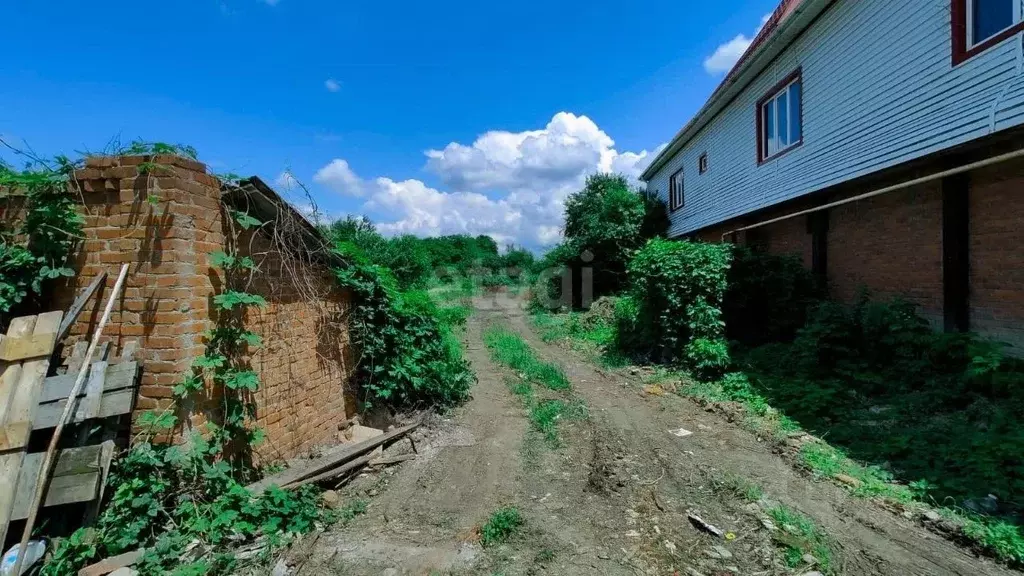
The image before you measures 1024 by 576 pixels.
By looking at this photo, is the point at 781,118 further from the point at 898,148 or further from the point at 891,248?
the point at 891,248

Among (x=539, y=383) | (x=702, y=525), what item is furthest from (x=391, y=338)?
(x=702, y=525)

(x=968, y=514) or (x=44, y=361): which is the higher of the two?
(x=44, y=361)

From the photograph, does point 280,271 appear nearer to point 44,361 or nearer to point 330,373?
point 330,373

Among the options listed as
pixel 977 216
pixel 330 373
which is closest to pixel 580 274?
pixel 977 216

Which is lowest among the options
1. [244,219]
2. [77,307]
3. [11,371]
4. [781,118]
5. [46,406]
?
[46,406]

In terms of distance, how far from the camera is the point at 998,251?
5547 mm

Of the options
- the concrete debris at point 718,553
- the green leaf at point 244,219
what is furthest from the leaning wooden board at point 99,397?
the concrete debris at point 718,553

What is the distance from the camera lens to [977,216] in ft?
19.1

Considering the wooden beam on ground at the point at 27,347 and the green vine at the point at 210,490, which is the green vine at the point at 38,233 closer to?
the wooden beam on ground at the point at 27,347

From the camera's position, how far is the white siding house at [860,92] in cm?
521

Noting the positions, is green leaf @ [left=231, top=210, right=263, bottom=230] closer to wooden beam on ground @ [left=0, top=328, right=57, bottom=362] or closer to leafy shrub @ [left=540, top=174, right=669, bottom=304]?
wooden beam on ground @ [left=0, top=328, right=57, bottom=362]

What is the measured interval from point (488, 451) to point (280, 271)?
9.32 ft

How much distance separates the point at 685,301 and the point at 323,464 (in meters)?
6.62

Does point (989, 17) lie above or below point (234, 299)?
above
